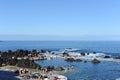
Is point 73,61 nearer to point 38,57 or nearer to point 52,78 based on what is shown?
point 38,57

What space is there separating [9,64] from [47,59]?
3504 centimetres

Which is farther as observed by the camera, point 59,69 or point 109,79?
point 59,69

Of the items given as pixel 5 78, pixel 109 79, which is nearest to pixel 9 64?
pixel 5 78

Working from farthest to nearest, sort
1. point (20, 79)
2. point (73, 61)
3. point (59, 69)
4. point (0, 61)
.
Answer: point (73, 61), point (0, 61), point (59, 69), point (20, 79)

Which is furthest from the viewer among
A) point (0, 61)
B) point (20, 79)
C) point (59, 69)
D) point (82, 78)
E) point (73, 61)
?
point (73, 61)

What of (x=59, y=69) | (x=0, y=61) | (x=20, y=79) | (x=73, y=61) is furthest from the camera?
(x=73, y=61)

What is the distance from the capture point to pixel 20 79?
74.2 metres

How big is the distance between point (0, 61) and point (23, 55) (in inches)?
1373

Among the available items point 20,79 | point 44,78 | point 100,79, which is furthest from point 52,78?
point 100,79

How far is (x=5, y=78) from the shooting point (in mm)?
75000

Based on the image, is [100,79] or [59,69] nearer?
[100,79]

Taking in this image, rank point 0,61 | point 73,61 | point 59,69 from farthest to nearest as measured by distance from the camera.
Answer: point 73,61, point 0,61, point 59,69

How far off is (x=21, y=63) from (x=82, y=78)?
1145 inches

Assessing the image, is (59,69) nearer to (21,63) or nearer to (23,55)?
(21,63)
